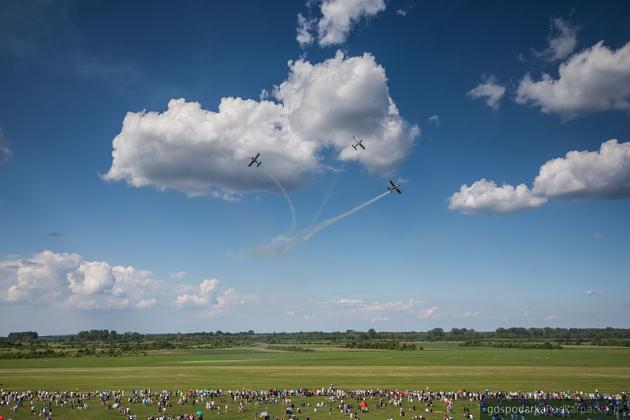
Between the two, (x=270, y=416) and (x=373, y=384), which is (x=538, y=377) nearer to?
(x=373, y=384)

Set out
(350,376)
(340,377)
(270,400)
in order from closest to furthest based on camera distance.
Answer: (270,400) < (340,377) < (350,376)

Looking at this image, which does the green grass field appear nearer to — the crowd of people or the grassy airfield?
the grassy airfield

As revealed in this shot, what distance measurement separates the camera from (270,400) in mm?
54125

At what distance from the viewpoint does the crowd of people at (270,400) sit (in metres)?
47.1

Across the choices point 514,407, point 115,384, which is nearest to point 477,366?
point 514,407

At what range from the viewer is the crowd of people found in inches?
1853

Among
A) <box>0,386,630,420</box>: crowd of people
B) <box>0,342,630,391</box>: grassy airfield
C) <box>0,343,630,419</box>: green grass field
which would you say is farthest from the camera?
<box>0,342,630,391</box>: grassy airfield

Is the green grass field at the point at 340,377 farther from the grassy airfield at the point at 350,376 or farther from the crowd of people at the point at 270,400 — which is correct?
the crowd of people at the point at 270,400

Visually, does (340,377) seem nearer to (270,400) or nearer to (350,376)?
(350,376)

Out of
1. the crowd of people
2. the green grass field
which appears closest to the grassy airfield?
the green grass field

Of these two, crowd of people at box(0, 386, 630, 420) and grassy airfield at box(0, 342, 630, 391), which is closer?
crowd of people at box(0, 386, 630, 420)

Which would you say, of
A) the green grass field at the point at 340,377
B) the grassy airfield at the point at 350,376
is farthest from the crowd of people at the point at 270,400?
the grassy airfield at the point at 350,376

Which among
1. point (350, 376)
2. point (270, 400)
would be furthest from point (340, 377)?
point (270, 400)

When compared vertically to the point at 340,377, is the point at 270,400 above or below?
above
